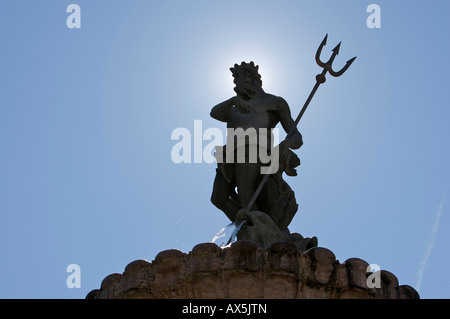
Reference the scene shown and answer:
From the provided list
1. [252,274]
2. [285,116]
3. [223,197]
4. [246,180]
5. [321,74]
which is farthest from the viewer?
[321,74]

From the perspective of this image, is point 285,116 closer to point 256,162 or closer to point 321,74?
point 321,74

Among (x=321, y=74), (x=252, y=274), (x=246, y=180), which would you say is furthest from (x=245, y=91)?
(x=252, y=274)

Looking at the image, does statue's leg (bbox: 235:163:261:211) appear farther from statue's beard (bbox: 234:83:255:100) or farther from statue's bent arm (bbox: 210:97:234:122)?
statue's beard (bbox: 234:83:255:100)

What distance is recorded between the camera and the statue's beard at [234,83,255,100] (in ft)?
37.2

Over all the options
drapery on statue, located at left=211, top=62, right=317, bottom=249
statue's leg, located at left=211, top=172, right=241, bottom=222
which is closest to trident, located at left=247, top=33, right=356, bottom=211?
drapery on statue, located at left=211, top=62, right=317, bottom=249

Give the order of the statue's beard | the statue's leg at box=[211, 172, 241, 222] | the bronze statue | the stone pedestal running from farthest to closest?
the statue's beard → the statue's leg at box=[211, 172, 241, 222] → the bronze statue → the stone pedestal

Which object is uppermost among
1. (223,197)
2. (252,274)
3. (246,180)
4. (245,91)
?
(245,91)

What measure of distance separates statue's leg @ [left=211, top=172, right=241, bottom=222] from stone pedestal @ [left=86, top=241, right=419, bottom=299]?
10.6ft

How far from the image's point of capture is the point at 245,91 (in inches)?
447

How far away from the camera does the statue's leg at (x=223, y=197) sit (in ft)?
35.3

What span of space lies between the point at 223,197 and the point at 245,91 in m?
1.46
